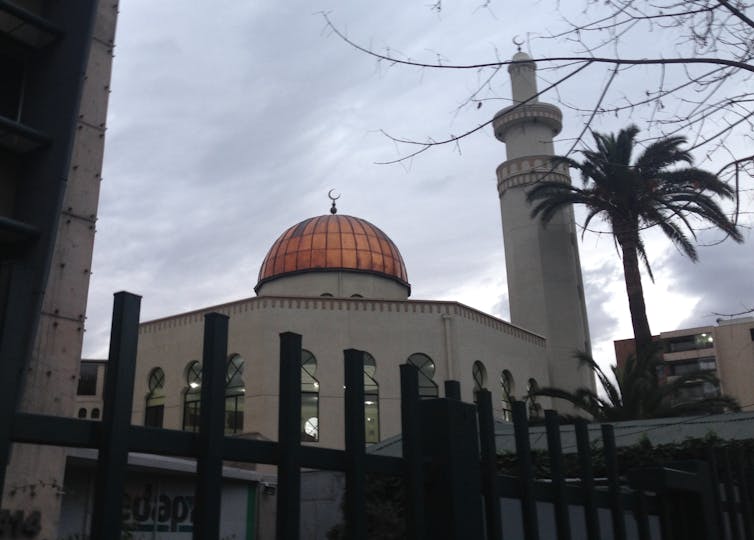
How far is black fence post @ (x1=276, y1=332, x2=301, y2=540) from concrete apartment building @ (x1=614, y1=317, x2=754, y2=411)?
54410 millimetres

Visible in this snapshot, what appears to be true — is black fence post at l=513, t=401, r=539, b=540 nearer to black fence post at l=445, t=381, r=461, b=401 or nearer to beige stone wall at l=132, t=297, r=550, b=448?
black fence post at l=445, t=381, r=461, b=401

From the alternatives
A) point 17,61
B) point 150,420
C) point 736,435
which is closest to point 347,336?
point 150,420

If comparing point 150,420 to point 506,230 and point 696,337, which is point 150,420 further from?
point 696,337

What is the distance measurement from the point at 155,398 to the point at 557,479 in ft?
81.9

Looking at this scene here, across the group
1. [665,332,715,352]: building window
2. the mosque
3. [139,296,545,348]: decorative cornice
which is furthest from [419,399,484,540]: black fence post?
[665,332,715,352]: building window

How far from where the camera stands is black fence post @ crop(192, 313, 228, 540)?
150cm

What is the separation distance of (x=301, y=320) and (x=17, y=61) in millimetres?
17318

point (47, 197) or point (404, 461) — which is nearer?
point (404, 461)

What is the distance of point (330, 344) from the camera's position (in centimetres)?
2425

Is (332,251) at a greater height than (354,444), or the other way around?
(332,251)

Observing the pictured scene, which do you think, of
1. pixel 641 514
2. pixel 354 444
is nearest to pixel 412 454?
pixel 354 444

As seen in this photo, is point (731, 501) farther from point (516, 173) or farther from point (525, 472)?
point (516, 173)

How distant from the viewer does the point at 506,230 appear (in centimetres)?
3309

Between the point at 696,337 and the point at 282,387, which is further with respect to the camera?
the point at 696,337
